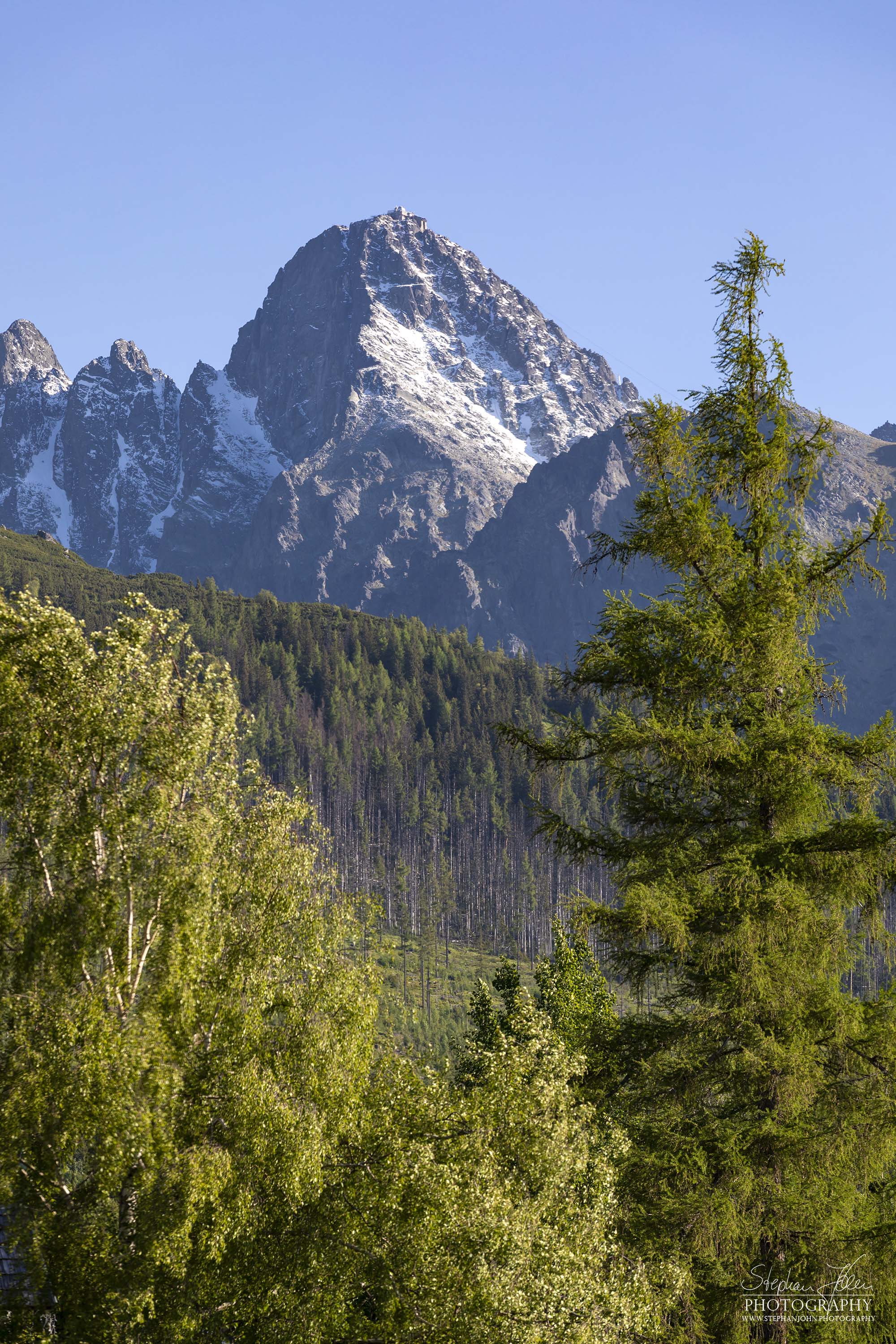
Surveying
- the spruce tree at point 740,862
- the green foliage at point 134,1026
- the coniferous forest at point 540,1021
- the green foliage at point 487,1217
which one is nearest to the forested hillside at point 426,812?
the green foliage at point 487,1217

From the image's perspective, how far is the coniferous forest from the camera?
12594 millimetres

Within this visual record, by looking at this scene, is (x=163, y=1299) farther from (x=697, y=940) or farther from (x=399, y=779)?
(x=399, y=779)

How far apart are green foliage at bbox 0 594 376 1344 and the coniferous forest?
5 centimetres

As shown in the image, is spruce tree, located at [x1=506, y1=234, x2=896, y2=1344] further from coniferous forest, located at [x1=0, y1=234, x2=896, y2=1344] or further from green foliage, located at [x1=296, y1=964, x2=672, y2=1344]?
green foliage, located at [x1=296, y1=964, x2=672, y2=1344]

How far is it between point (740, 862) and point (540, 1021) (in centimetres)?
545

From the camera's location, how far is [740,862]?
1295 cm

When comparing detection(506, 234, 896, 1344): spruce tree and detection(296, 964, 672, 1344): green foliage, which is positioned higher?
detection(506, 234, 896, 1344): spruce tree

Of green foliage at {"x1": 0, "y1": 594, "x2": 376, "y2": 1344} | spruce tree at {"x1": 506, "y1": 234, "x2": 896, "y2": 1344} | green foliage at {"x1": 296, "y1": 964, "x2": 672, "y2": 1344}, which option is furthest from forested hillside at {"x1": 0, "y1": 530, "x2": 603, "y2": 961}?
spruce tree at {"x1": 506, "y1": 234, "x2": 896, "y2": 1344}

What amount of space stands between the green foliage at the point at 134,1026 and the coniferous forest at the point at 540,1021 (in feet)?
0.17

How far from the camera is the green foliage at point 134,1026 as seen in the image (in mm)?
13234

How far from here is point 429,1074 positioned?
1609 centimetres

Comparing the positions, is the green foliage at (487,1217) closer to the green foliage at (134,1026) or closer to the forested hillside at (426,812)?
the green foliage at (134,1026)

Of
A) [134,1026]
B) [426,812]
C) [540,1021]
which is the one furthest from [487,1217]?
[426,812]

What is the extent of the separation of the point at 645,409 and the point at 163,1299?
1411 cm
